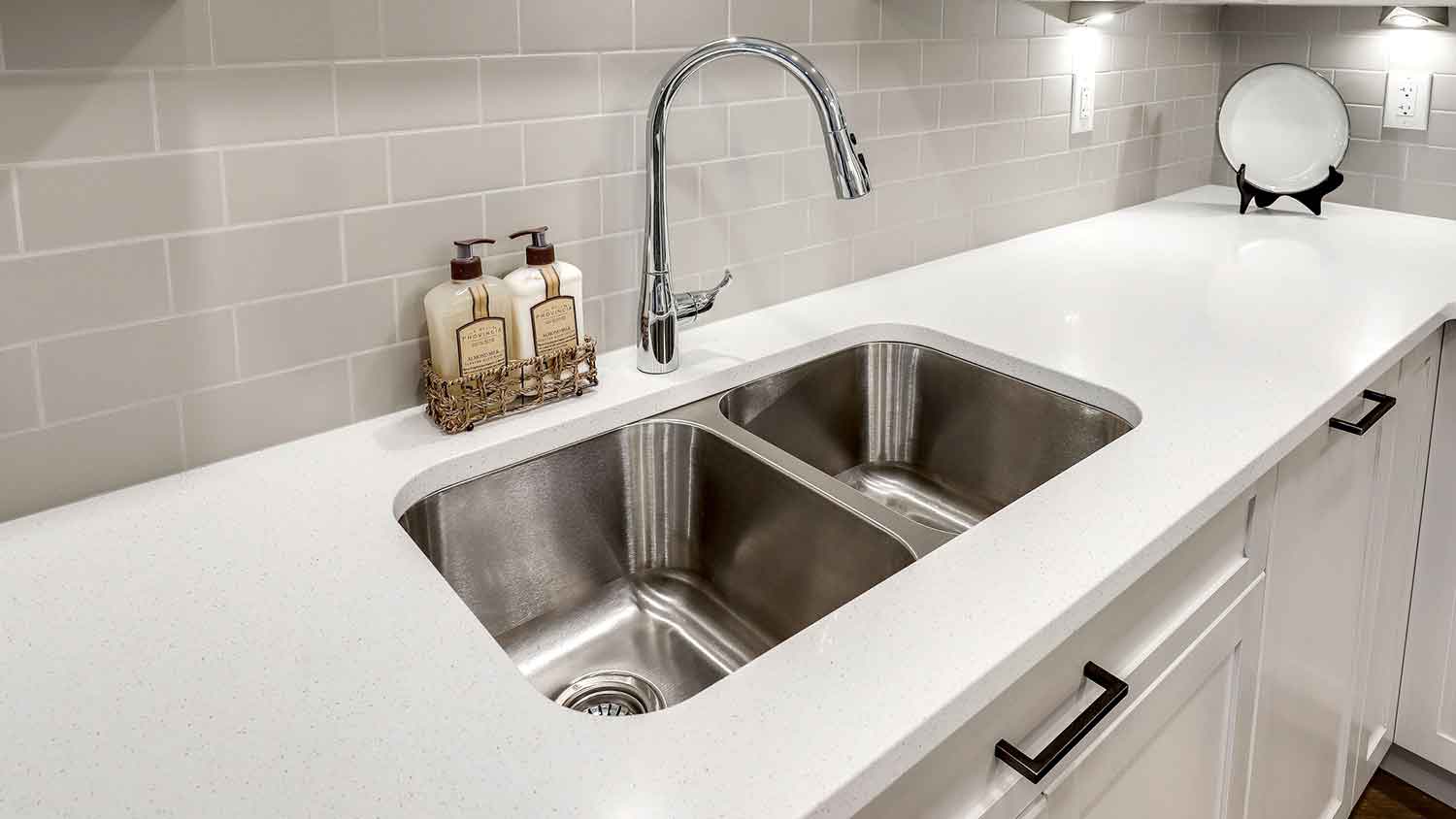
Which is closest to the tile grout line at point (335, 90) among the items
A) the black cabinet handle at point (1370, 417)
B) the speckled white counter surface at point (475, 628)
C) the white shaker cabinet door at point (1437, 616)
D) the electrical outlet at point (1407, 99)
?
the speckled white counter surface at point (475, 628)

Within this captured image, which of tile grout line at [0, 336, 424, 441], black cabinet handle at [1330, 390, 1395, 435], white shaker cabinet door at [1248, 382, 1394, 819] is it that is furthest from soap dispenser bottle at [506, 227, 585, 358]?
black cabinet handle at [1330, 390, 1395, 435]

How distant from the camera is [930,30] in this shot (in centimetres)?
161

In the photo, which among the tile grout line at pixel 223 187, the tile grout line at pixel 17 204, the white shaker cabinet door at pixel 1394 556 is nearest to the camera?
the tile grout line at pixel 17 204

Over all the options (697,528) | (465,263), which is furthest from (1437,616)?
(465,263)

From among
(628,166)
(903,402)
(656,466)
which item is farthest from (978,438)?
(628,166)

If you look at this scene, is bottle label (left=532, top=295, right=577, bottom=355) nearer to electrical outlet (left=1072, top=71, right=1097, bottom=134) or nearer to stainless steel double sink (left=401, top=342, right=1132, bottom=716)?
stainless steel double sink (left=401, top=342, right=1132, bottom=716)

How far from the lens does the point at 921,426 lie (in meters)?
1.43

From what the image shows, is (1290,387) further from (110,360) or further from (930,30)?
(110,360)

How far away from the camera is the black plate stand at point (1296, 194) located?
6.73 feet

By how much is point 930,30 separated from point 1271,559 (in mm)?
915

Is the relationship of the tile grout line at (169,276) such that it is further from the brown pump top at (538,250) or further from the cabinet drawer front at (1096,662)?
the cabinet drawer front at (1096,662)

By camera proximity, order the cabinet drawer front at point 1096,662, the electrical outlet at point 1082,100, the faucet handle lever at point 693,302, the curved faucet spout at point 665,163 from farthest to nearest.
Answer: the electrical outlet at point 1082,100 → the faucet handle lever at point 693,302 → the curved faucet spout at point 665,163 → the cabinet drawer front at point 1096,662

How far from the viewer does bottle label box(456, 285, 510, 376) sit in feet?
3.60

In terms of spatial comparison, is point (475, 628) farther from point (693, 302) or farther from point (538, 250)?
point (693, 302)
